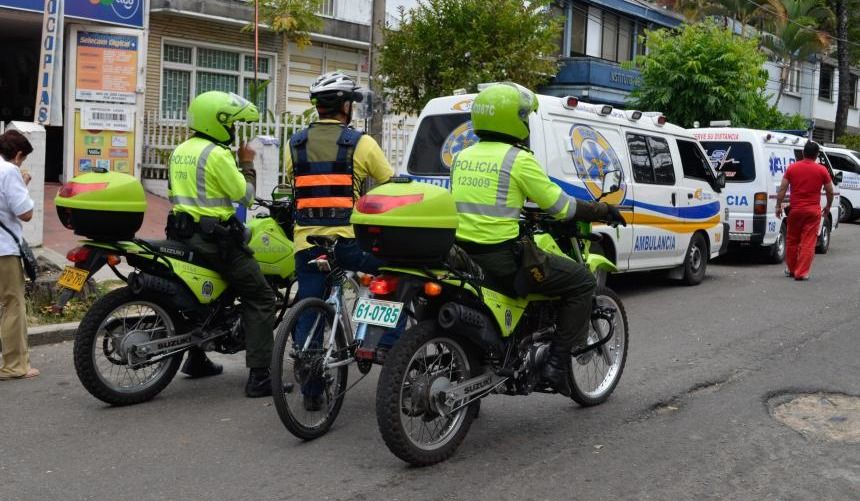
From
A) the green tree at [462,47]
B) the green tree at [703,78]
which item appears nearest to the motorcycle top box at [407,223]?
the green tree at [462,47]

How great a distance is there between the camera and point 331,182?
571 centimetres

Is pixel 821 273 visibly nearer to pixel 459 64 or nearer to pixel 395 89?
pixel 459 64

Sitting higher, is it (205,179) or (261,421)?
(205,179)

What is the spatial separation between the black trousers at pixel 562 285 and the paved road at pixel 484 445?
590 millimetres

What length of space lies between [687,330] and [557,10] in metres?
20.6

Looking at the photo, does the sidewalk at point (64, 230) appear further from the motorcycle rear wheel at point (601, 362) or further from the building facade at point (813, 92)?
the building facade at point (813, 92)

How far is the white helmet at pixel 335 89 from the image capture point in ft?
18.8

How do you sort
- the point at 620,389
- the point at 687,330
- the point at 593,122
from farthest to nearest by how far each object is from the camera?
the point at 593,122 → the point at 687,330 → the point at 620,389

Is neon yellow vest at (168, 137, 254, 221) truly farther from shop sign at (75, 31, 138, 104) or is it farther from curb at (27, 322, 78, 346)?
shop sign at (75, 31, 138, 104)

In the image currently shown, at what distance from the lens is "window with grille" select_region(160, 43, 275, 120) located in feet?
60.6

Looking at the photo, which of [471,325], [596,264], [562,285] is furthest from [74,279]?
[596,264]

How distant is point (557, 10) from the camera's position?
2791cm

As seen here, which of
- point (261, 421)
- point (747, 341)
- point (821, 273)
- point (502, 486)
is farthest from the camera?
point (821, 273)

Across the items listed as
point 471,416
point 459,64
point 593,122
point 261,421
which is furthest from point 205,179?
point 459,64
